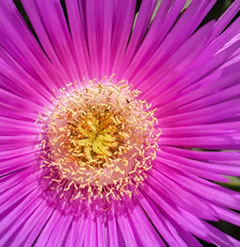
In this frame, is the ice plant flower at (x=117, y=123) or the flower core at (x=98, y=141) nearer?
the ice plant flower at (x=117, y=123)

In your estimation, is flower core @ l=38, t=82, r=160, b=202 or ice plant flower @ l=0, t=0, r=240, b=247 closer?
ice plant flower @ l=0, t=0, r=240, b=247

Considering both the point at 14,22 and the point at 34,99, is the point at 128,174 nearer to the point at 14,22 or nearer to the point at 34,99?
the point at 34,99

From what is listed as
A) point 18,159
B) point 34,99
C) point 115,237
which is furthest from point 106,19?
point 115,237

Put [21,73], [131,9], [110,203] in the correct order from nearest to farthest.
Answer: [131,9] < [21,73] < [110,203]

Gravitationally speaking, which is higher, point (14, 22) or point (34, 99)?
point (14, 22)
